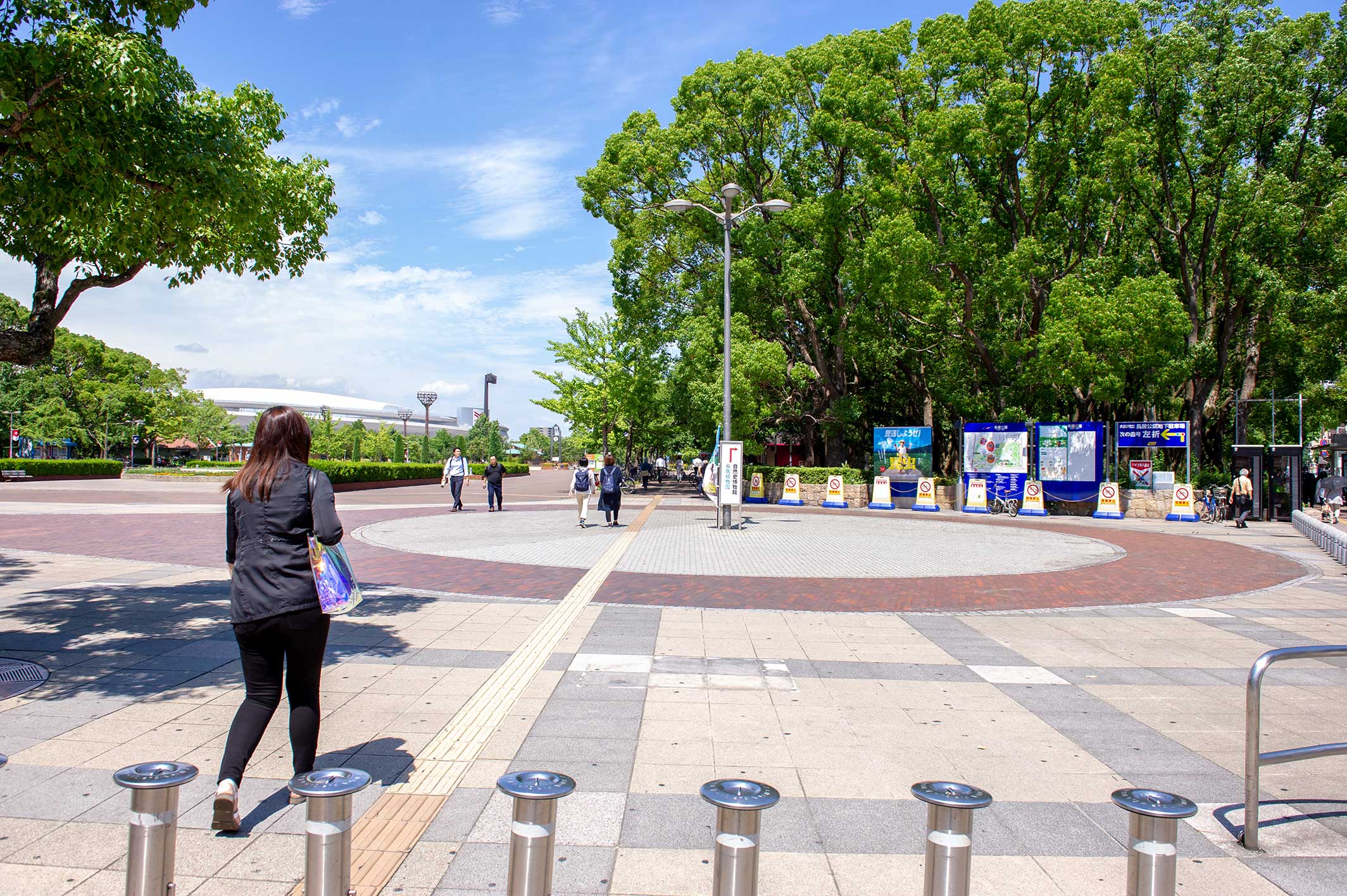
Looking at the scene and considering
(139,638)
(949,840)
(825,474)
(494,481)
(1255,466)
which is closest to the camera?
(949,840)

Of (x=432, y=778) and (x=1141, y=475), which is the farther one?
(x=1141, y=475)

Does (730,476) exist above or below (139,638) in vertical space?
above

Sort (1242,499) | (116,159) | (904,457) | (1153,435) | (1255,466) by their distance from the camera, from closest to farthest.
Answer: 1. (116,159)
2. (1242,499)
3. (1255,466)
4. (1153,435)
5. (904,457)

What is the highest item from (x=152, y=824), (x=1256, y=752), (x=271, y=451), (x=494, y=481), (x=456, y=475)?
(x=271, y=451)

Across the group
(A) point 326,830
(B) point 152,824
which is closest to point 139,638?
(B) point 152,824

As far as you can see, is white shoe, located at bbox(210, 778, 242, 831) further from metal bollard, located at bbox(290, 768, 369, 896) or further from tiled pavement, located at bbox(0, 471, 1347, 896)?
metal bollard, located at bbox(290, 768, 369, 896)

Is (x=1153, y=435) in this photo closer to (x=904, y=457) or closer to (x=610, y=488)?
(x=904, y=457)

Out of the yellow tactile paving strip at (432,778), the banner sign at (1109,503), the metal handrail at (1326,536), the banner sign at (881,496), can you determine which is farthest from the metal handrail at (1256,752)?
the banner sign at (881,496)

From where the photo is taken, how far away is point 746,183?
30.7 metres

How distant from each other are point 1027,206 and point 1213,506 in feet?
38.4

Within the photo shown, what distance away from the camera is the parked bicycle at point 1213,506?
23.9 m

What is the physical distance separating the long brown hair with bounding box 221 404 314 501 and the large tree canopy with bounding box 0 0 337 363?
303cm

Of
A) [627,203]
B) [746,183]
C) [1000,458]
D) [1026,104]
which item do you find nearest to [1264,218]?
[1026,104]

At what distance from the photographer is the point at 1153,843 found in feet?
7.42
